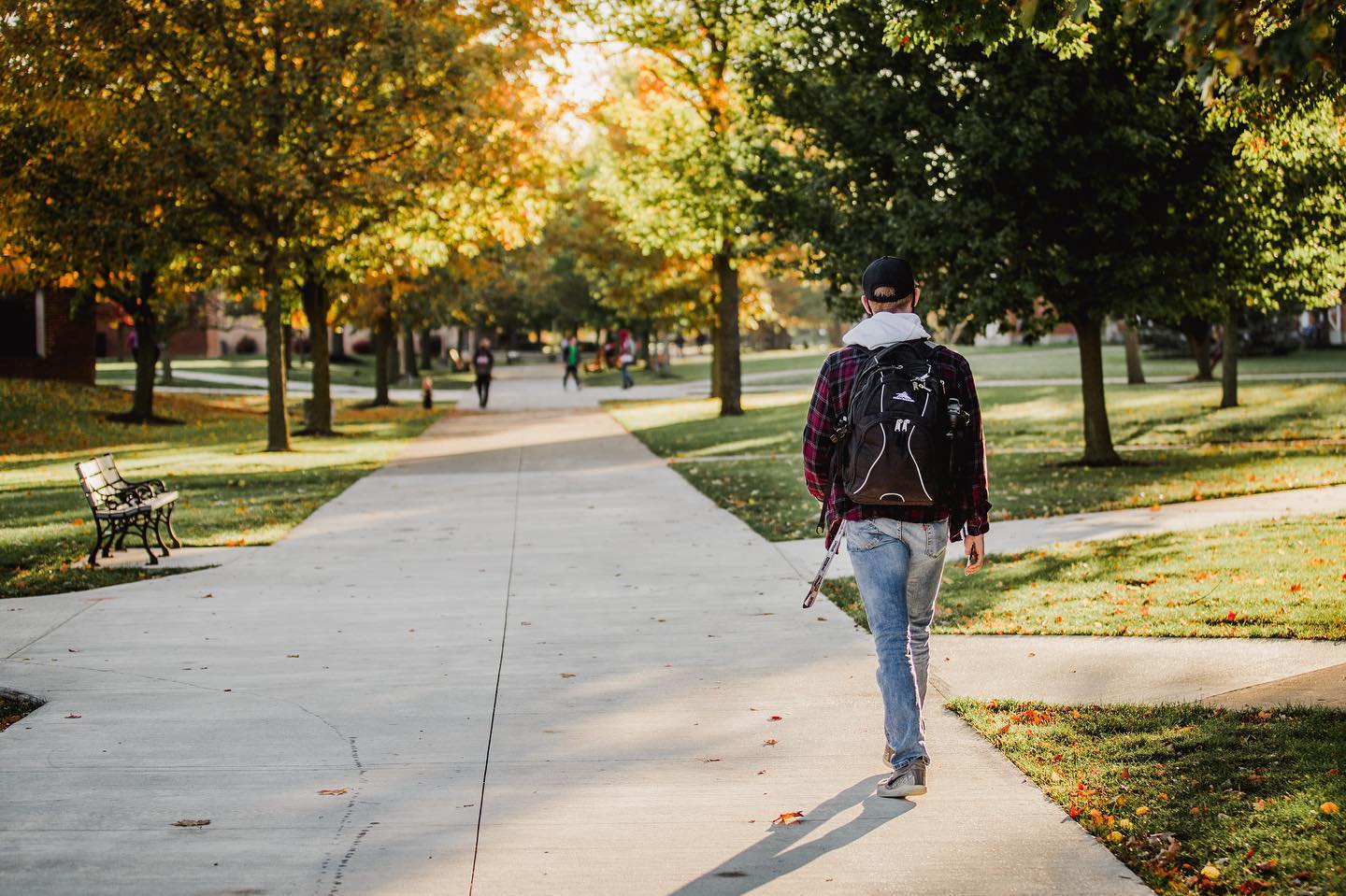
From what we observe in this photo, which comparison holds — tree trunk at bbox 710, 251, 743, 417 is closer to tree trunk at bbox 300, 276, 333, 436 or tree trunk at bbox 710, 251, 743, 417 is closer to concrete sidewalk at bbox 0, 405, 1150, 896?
tree trunk at bbox 300, 276, 333, 436

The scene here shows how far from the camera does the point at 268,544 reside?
41.2ft

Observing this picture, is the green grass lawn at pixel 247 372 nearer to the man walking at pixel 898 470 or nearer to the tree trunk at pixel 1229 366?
the tree trunk at pixel 1229 366

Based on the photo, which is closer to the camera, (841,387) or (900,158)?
(841,387)

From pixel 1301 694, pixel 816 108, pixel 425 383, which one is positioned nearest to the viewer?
pixel 1301 694

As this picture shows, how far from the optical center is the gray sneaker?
5250 millimetres

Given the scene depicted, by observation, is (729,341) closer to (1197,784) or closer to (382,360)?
(382,360)

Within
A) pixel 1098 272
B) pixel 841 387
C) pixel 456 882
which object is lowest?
pixel 456 882

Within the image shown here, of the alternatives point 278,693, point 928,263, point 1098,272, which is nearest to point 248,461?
point 928,263

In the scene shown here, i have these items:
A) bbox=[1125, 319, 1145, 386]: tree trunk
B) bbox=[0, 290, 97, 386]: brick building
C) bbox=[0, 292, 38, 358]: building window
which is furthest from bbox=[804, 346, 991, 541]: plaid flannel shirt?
bbox=[0, 292, 38, 358]: building window

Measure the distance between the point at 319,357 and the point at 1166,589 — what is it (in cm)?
2161

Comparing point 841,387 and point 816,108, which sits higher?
point 816,108

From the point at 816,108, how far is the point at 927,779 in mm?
12311

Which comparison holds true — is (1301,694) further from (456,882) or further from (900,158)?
(900,158)

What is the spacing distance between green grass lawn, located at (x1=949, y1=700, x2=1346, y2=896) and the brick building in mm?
31836
